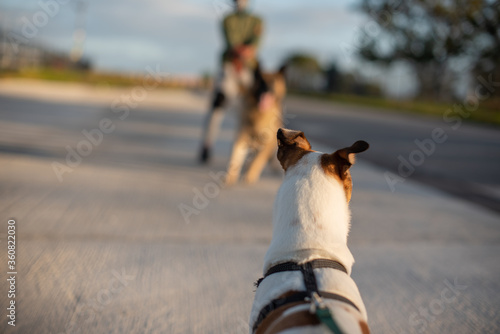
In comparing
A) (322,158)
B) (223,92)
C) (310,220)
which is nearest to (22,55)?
(223,92)

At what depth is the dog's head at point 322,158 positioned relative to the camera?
1982 mm

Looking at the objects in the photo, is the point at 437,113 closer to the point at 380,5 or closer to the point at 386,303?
the point at 380,5

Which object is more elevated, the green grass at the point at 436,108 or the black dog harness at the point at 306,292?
the black dog harness at the point at 306,292

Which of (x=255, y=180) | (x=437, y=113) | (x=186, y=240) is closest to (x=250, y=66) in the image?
(x=255, y=180)

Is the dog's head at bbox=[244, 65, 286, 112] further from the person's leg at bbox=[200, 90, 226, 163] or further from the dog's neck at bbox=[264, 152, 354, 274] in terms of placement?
the dog's neck at bbox=[264, 152, 354, 274]

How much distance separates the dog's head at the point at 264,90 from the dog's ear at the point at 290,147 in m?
3.76

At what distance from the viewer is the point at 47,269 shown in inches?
116

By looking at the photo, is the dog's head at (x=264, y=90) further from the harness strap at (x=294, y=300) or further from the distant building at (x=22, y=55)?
the distant building at (x=22, y=55)

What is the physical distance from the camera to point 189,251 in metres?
3.43

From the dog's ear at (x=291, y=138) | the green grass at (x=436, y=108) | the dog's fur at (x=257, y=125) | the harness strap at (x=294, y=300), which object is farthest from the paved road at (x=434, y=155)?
the green grass at (x=436, y=108)

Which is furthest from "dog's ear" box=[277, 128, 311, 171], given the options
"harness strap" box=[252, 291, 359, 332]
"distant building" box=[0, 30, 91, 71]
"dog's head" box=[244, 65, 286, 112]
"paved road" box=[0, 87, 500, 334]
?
"distant building" box=[0, 30, 91, 71]

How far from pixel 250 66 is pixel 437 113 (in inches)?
743


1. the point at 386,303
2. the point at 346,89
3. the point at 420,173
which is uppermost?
the point at 386,303

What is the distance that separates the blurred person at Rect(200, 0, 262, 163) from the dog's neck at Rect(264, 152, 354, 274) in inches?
176
